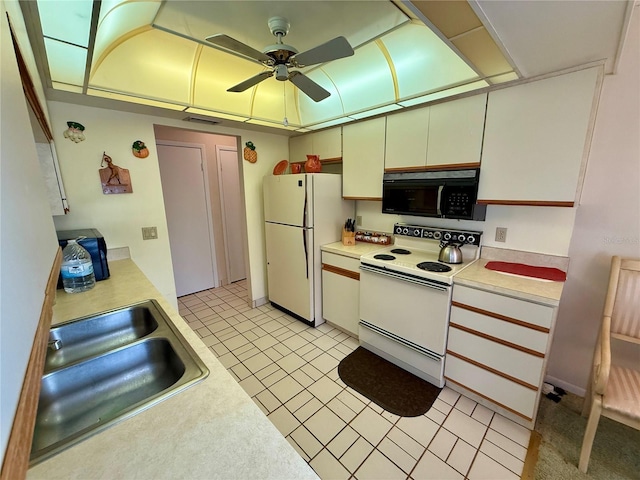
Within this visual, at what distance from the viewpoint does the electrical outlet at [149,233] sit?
2.53 meters

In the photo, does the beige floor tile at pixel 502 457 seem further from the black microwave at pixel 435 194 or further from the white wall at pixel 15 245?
the white wall at pixel 15 245

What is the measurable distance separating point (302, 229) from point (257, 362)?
1310 mm

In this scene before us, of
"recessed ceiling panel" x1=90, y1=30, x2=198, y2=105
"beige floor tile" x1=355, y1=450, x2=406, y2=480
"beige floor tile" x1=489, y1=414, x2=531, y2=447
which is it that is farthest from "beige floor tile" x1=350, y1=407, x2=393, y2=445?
"recessed ceiling panel" x1=90, y1=30, x2=198, y2=105

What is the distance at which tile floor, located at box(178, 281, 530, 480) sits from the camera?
4.87 feet

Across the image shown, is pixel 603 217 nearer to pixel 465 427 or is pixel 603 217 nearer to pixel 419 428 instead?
pixel 465 427

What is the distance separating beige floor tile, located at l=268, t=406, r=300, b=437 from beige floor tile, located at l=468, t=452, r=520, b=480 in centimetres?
104

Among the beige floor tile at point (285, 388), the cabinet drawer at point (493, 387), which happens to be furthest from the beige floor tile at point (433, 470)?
the beige floor tile at point (285, 388)

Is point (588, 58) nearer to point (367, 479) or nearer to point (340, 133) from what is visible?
point (340, 133)

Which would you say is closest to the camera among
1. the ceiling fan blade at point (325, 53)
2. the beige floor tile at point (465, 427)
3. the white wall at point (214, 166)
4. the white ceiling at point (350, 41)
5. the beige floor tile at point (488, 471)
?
the white ceiling at point (350, 41)

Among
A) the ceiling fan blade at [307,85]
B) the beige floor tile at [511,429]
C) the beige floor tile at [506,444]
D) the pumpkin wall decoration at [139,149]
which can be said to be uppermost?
the ceiling fan blade at [307,85]

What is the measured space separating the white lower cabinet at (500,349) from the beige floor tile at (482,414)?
0.12 ft

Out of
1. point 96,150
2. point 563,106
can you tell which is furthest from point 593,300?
point 96,150

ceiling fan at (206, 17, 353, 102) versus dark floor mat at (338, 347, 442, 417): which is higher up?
ceiling fan at (206, 17, 353, 102)

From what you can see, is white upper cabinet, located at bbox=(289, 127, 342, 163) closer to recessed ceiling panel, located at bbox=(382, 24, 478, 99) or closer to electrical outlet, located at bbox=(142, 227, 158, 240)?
recessed ceiling panel, located at bbox=(382, 24, 478, 99)
